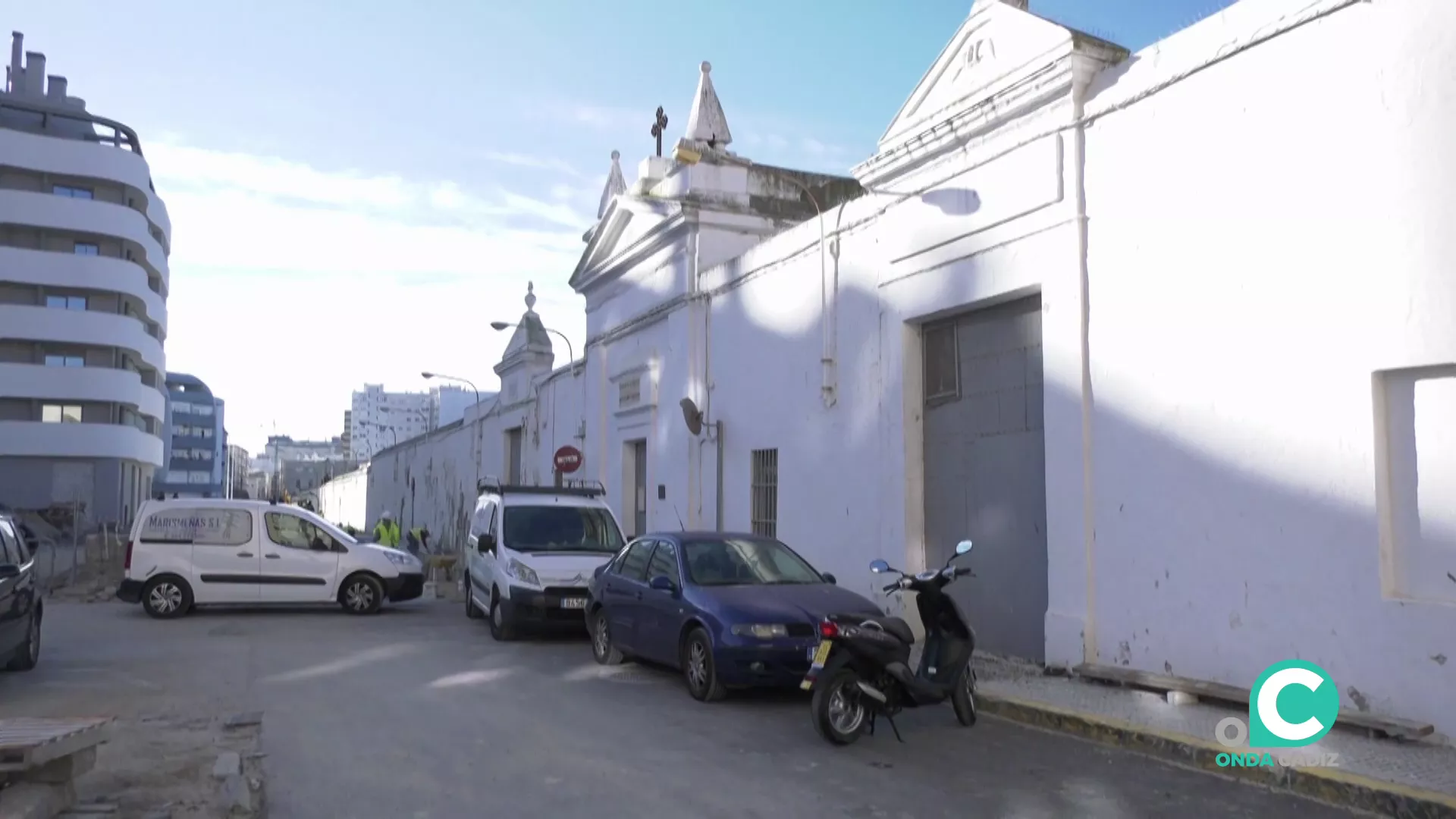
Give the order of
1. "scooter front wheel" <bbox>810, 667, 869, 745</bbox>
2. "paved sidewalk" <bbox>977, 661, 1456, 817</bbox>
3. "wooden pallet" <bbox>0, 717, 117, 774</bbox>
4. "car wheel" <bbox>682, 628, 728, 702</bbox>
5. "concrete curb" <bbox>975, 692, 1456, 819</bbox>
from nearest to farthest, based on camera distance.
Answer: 1. "wooden pallet" <bbox>0, 717, 117, 774</bbox>
2. "concrete curb" <bbox>975, 692, 1456, 819</bbox>
3. "paved sidewalk" <bbox>977, 661, 1456, 817</bbox>
4. "scooter front wheel" <bbox>810, 667, 869, 745</bbox>
5. "car wheel" <bbox>682, 628, 728, 702</bbox>

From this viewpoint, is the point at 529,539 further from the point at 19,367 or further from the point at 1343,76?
the point at 19,367

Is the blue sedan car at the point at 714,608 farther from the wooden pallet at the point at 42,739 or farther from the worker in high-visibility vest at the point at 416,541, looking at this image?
the worker in high-visibility vest at the point at 416,541

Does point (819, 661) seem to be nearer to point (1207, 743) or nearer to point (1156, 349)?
point (1207, 743)

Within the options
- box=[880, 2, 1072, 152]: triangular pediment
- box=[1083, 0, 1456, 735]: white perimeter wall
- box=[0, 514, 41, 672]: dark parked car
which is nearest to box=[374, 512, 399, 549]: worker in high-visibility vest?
box=[0, 514, 41, 672]: dark parked car

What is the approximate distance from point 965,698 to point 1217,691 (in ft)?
5.92

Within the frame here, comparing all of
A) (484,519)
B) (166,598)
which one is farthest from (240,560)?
(484,519)

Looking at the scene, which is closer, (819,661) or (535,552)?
(819,661)

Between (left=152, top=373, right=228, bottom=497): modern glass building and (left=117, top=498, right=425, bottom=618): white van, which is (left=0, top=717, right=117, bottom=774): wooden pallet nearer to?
(left=117, top=498, right=425, bottom=618): white van

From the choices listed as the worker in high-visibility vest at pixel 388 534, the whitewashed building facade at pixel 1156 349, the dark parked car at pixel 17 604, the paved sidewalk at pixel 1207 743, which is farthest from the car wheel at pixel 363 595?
the paved sidewalk at pixel 1207 743

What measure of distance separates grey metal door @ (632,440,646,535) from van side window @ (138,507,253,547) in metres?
6.82

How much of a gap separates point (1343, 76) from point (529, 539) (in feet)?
34.1

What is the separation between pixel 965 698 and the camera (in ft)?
27.5

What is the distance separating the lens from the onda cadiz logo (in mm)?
7176

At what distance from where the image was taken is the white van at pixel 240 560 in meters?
16.3
